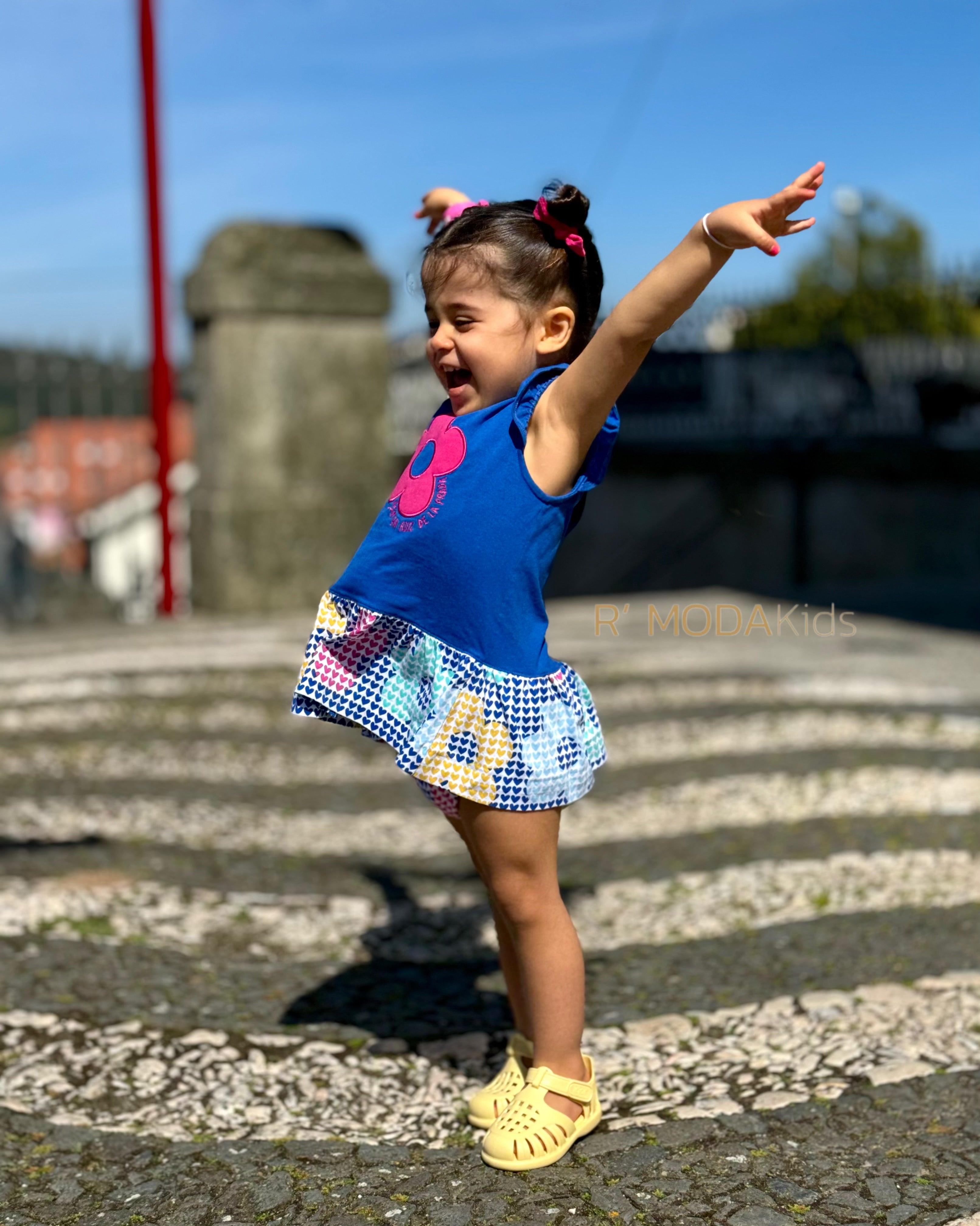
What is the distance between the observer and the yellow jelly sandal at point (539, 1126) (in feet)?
6.82

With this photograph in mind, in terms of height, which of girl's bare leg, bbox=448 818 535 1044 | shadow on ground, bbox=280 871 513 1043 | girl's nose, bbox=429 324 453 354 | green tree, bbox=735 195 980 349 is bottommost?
shadow on ground, bbox=280 871 513 1043

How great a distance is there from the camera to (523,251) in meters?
2.10

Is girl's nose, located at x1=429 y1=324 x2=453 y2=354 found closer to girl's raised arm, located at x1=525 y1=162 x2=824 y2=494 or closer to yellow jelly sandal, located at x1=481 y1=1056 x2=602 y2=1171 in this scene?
girl's raised arm, located at x1=525 y1=162 x2=824 y2=494

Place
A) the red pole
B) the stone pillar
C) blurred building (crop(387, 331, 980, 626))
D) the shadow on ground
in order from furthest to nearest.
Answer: blurred building (crop(387, 331, 980, 626))
the stone pillar
the red pole
the shadow on ground

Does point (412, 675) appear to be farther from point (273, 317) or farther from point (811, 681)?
point (273, 317)

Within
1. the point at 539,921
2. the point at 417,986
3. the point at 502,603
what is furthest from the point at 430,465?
the point at 417,986

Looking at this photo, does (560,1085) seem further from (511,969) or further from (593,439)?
(593,439)

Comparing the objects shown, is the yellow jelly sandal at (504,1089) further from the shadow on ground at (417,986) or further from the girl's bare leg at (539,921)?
the shadow on ground at (417,986)

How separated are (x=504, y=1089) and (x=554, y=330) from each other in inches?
48.1

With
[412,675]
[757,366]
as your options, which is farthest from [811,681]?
[757,366]

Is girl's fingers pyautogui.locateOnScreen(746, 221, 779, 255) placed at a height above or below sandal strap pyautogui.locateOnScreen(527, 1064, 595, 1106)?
above

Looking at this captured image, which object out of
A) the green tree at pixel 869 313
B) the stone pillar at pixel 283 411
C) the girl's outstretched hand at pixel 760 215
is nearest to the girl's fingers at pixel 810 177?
the girl's outstretched hand at pixel 760 215

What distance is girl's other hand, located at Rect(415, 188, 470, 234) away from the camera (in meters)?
2.54

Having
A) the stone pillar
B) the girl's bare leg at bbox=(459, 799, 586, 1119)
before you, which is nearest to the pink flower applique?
the girl's bare leg at bbox=(459, 799, 586, 1119)
